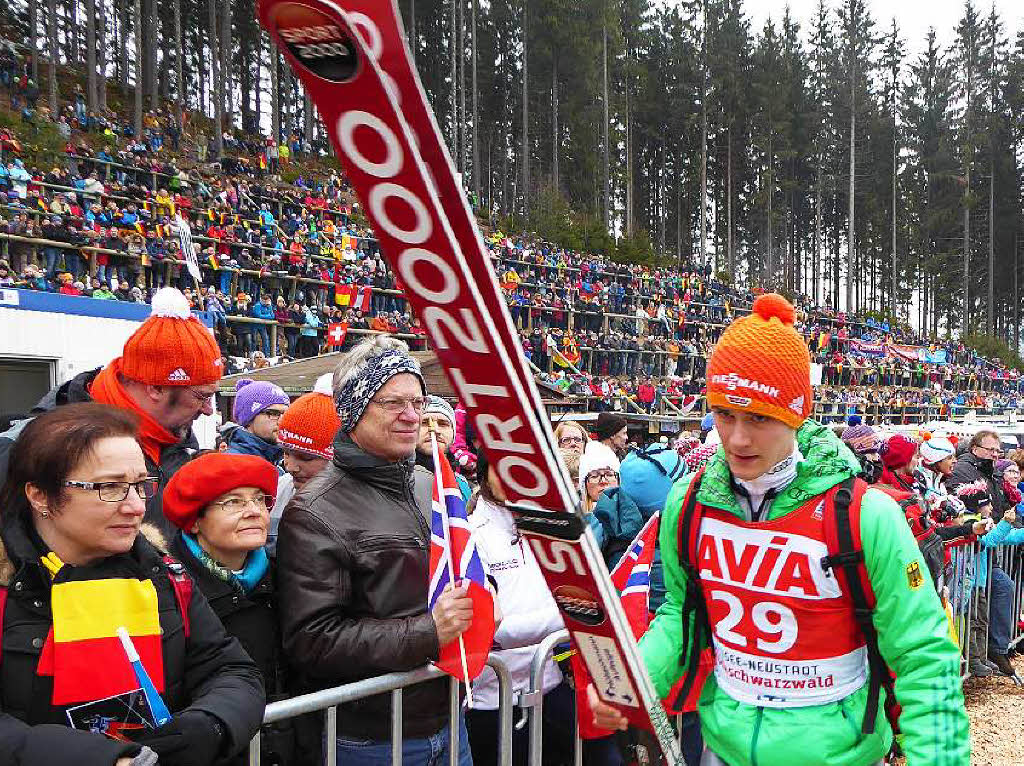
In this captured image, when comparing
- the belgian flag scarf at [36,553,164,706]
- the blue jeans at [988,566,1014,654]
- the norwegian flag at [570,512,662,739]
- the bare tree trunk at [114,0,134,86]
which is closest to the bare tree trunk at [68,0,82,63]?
the bare tree trunk at [114,0,134,86]

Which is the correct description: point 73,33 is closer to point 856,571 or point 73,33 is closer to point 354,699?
point 354,699

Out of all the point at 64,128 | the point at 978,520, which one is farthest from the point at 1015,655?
the point at 64,128

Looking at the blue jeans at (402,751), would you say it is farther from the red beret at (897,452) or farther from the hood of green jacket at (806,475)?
the red beret at (897,452)

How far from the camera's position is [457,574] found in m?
2.36

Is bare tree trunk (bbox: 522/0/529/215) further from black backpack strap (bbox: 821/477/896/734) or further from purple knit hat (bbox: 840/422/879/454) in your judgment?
black backpack strap (bbox: 821/477/896/734)

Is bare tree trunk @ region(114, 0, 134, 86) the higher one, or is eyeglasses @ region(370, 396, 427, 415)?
bare tree trunk @ region(114, 0, 134, 86)

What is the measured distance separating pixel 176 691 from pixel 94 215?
18055 mm

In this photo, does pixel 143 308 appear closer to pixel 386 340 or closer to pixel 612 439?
pixel 612 439

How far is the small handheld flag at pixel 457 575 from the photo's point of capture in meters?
2.32

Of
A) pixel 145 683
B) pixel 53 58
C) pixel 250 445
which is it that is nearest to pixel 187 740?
pixel 145 683

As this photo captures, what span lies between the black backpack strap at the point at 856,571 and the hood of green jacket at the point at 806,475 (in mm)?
46

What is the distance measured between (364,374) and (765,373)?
114 cm

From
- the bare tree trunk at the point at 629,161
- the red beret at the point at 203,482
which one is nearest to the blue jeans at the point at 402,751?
the red beret at the point at 203,482

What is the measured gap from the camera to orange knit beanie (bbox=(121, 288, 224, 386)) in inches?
103
